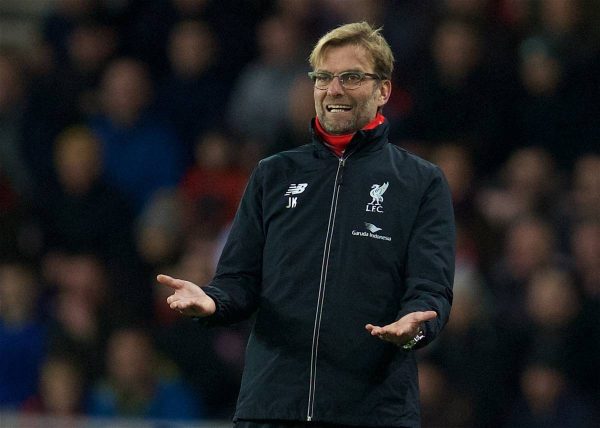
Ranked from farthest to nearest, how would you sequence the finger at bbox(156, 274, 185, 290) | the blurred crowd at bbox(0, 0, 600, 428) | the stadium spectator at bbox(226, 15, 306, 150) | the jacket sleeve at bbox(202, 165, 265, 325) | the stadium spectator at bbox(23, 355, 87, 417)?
the stadium spectator at bbox(226, 15, 306, 150), the stadium spectator at bbox(23, 355, 87, 417), the blurred crowd at bbox(0, 0, 600, 428), the jacket sleeve at bbox(202, 165, 265, 325), the finger at bbox(156, 274, 185, 290)

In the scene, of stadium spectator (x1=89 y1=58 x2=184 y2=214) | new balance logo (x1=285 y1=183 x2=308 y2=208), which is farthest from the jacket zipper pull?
stadium spectator (x1=89 y1=58 x2=184 y2=214)

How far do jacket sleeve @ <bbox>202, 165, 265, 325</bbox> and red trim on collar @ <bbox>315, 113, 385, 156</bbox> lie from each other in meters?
0.23

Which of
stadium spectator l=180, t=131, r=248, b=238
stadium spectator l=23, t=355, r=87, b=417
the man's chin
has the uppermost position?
the man's chin

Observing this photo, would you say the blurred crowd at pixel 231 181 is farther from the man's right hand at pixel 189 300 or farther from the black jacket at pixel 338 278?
the man's right hand at pixel 189 300

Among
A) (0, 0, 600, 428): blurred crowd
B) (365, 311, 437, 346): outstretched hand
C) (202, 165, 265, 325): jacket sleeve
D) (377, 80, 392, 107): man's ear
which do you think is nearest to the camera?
(365, 311, 437, 346): outstretched hand

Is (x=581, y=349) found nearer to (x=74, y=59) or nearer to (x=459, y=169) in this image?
(x=459, y=169)

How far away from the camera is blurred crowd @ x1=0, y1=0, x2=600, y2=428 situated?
6.54m

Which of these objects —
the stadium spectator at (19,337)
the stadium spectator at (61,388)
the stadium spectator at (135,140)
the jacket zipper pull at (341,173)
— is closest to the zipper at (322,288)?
the jacket zipper pull at (341,173)

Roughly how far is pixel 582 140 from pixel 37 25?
175 inches

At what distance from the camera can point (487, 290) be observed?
6.71 meters

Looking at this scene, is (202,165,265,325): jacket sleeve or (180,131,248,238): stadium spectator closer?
(202,165,265,325): jacket sleeve

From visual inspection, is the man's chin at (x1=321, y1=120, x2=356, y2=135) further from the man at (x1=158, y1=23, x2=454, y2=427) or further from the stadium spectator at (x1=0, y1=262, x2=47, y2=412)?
the stadium spectator at (x1=0, y1=262, x2=47, y2=412)

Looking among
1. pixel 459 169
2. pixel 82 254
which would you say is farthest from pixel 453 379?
pixel 82 254

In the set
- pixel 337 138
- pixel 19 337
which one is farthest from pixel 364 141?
pixel 19 337
